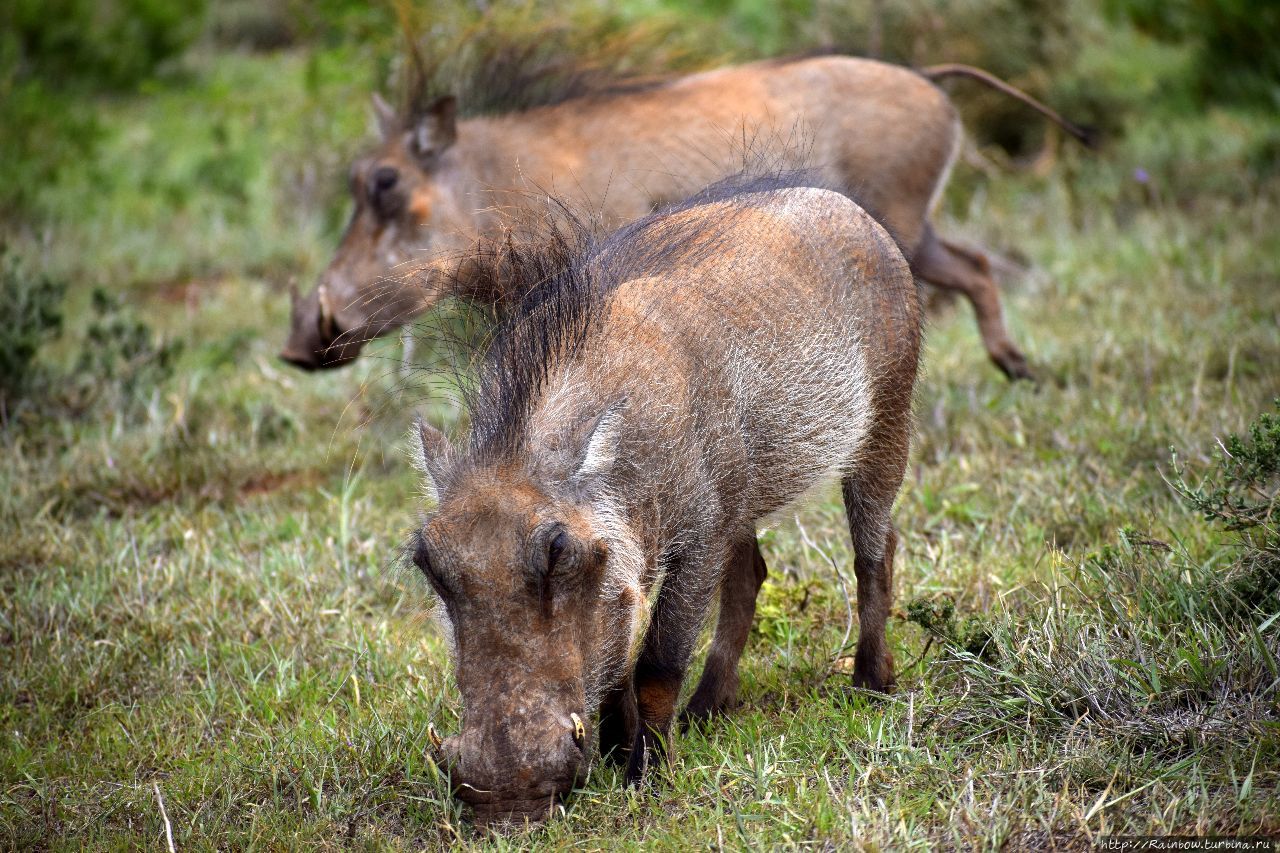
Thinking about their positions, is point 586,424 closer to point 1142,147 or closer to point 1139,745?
point 1139,745

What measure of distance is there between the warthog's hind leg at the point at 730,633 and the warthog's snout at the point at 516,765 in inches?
26.0

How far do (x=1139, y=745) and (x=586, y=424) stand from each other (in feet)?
4.09

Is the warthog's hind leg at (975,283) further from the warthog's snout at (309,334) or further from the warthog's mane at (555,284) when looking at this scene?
the warthog's snout at (309,334)

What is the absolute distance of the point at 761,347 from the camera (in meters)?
2.88

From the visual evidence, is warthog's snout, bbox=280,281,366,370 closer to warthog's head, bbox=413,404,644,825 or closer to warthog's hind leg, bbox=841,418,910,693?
warthog's hind leg, bbox=841,418,910,693

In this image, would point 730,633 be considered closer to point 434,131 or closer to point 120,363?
point 434,131

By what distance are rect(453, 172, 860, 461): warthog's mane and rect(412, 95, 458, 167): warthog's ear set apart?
7.57 ft

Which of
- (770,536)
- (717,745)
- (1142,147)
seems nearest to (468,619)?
(717,745)

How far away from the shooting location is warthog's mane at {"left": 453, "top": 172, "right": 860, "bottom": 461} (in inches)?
106

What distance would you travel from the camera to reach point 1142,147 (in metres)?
8.66

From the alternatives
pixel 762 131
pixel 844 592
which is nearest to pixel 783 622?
pixel 844 592

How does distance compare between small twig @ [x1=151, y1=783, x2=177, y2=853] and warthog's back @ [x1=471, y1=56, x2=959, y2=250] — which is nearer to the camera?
small twig @ [x1=151, y1=783, x2=177, y2=853]

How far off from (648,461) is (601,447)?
11 centimetres

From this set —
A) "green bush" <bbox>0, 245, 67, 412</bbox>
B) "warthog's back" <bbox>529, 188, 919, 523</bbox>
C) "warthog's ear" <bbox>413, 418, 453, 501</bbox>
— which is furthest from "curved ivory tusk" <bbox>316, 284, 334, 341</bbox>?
"warthog's ear" <bbox>413, 418, 453, 501</bbox>
